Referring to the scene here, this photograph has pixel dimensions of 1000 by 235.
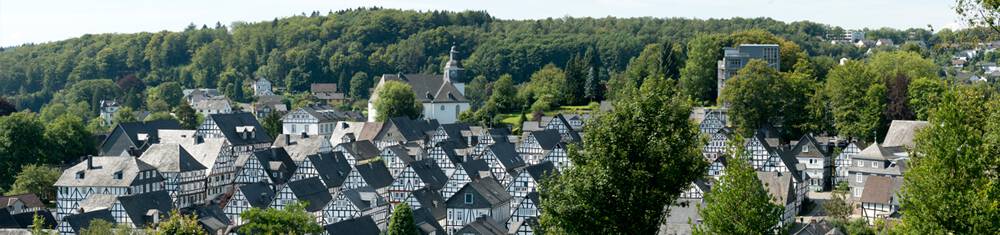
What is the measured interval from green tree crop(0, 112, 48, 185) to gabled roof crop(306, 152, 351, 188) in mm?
16238

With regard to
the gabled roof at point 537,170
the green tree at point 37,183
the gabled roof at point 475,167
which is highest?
the gabled roof at point 537,170

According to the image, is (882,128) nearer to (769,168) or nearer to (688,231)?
(769,168)

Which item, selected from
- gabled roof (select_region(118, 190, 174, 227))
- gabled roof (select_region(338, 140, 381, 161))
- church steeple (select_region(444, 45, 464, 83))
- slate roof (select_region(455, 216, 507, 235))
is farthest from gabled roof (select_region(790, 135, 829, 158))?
church steeple (select_region(444, 45, 464, 83))

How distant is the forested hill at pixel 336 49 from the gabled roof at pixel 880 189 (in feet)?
238

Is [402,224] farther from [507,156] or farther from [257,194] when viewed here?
[507,156]

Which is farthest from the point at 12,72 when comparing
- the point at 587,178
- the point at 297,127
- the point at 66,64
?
the point at 587,178

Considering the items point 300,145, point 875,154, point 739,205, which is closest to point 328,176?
point 300,145

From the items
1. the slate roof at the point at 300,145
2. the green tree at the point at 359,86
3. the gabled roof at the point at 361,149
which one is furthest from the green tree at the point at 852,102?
the green tree at the point at 359,86

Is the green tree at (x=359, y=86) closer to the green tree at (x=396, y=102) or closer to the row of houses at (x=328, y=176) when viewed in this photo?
the green tree at (x=396, y=102)

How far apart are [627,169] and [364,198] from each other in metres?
28.3

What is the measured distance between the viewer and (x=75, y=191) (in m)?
54.1

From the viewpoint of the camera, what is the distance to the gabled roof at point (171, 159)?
188 feet

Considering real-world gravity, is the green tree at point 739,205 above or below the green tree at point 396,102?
above

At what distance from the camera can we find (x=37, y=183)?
5809 centimetres
